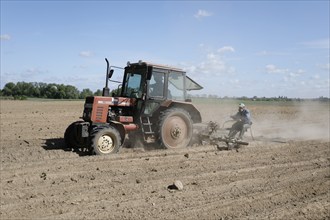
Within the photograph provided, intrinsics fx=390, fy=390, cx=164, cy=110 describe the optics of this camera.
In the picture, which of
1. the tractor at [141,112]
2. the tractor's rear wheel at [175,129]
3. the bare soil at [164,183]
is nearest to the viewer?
the bare soil at [164,183]

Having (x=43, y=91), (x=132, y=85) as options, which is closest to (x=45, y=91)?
(x=43, y=91)

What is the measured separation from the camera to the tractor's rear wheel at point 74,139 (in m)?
10.5

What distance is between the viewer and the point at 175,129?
11555 millimetres

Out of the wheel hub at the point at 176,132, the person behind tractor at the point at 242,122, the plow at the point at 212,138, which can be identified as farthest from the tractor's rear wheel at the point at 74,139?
the person behind tractor at the point at 242,122

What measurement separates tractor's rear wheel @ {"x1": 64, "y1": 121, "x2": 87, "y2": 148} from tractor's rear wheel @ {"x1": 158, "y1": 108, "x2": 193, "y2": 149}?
2230mm

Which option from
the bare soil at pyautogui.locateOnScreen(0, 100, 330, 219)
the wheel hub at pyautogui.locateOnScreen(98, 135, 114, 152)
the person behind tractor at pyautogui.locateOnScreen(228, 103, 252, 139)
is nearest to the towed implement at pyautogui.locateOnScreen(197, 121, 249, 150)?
the bare soil at pyautogui.locateOnScreen(0, 100, 330, 219)

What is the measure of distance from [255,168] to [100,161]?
3.66 metres

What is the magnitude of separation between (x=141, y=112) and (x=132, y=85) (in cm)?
102

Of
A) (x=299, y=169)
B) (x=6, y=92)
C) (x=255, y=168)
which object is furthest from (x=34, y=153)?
(x=6, y=92)

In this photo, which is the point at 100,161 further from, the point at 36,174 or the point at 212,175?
the point at 212,175

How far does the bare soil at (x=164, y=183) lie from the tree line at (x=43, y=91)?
1772 inches

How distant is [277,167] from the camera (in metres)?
9.12

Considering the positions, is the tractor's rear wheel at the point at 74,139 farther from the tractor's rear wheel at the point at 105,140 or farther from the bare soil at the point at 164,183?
the tractor's rear wheel at the point at 105,140

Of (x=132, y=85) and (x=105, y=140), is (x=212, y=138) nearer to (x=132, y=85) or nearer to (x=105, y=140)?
(x=132, y=85)
